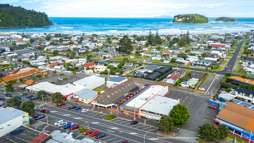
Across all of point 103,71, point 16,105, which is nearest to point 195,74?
point 103,71

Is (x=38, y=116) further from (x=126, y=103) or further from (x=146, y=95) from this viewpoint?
(x=146, y=95)

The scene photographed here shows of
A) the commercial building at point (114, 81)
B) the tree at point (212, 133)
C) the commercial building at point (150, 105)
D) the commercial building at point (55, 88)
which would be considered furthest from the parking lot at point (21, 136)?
the commercial building at point (114, 81)

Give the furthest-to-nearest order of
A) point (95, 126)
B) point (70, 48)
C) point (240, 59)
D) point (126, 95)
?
point (70, 48) < point (240, 59) < point (126, 95) < point (95, 126)

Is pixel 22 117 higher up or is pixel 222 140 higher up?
pixel 22 117

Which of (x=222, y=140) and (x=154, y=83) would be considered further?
(x=154, y=83)

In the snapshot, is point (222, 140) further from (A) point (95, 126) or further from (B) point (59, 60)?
(B) point (59, 60)

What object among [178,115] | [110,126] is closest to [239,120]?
[178,115]

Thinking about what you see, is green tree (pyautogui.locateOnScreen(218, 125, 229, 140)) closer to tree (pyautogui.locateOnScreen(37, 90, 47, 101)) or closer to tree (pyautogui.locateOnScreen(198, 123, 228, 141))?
tree (pyautogui.locateOnScreen(198, 123, 228, 141))
